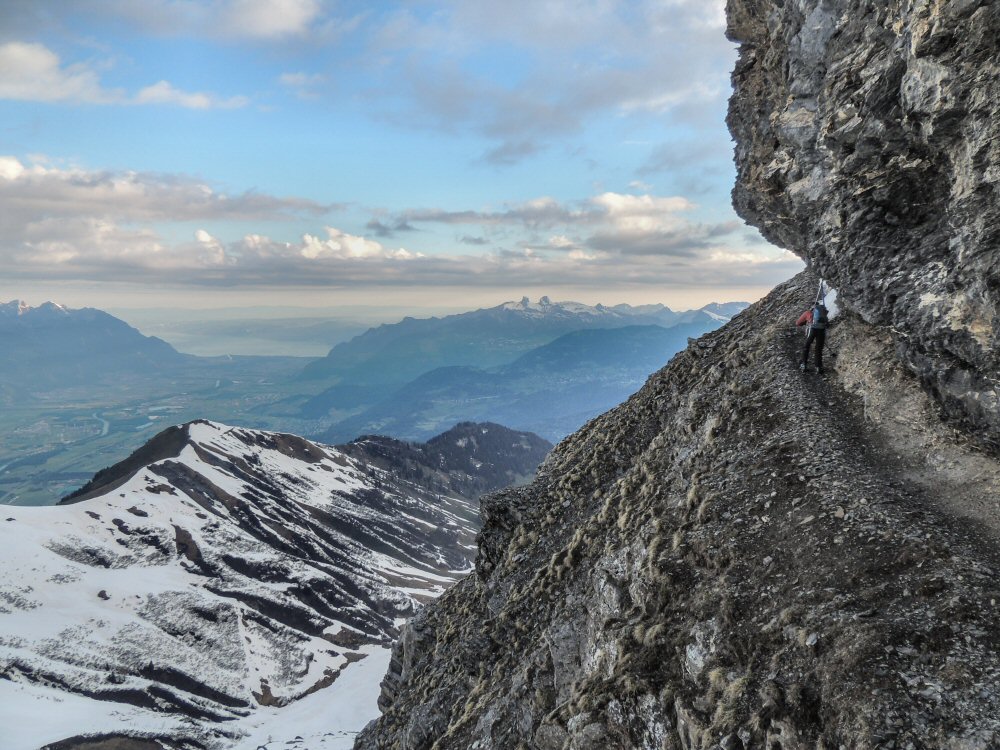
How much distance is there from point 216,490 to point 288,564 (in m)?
42.2

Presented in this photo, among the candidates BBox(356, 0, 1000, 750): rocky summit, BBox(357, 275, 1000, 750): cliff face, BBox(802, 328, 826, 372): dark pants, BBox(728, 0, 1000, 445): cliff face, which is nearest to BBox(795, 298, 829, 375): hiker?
BBox(802, 328, 826, 372): dark pants

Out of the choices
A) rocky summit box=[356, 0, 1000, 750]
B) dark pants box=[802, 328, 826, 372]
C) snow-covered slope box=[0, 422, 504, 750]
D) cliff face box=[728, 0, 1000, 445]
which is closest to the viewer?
rocky summit box=[356, 0, 1000, 750]

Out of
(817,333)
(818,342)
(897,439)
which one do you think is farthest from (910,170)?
(897,439)

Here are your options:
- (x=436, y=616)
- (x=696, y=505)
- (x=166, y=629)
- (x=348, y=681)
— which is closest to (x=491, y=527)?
(x=436, y=616)

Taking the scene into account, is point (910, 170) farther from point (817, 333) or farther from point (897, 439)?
point (897, 439)

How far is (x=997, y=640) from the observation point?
11492 mm

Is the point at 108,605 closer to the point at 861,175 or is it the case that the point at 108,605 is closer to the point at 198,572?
the point at 198,572

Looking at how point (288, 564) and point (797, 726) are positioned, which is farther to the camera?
point (288, 564)

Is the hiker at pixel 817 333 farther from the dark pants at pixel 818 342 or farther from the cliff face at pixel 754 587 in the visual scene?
the cliff face at pixel 754 587

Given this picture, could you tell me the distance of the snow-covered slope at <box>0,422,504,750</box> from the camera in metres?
100

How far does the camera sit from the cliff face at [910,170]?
16.6 meters

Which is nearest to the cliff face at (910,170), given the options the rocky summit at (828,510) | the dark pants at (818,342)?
the rocky summit at (828,510)

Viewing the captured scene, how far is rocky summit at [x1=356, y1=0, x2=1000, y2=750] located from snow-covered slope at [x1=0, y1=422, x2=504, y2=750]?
10280cm

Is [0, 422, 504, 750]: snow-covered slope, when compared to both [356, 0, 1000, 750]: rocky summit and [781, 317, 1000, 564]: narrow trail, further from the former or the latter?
[781, 317, 1000, 564]: narrow trail
